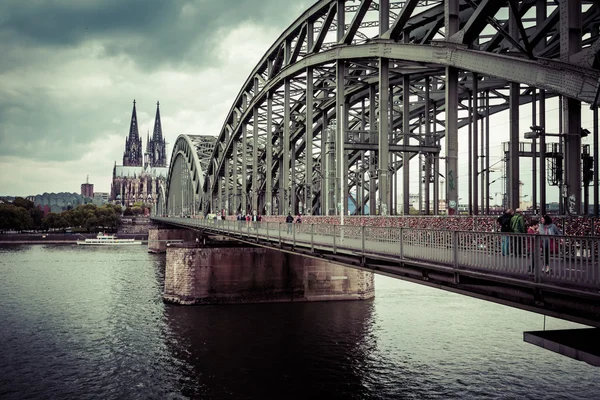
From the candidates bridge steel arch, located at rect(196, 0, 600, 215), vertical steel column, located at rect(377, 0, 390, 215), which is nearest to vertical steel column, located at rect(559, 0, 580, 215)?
bridge steel arch, located at rect(196, 0, 600, 215)

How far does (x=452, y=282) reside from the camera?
1369 cm

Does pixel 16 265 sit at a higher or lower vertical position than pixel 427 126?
lower

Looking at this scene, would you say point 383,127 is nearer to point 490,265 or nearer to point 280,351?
point 280,351

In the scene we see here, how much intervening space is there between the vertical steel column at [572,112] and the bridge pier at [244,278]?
22.8 meters

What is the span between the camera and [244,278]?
1614 inches

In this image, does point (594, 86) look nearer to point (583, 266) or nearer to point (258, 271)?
point (583, 266)

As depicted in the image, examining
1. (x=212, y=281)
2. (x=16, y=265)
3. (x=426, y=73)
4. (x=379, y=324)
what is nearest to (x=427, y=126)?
(x=426, y=73)

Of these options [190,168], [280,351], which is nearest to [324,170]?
[280,351]

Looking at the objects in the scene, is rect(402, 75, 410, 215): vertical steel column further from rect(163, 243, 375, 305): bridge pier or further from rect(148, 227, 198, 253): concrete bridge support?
rect(148, 227, 198, 253): concrete bridge support

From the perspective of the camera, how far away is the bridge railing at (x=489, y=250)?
10500mm

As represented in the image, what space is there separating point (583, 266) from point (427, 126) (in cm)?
3048

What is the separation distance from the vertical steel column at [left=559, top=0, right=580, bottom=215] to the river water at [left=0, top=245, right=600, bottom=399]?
279 inches

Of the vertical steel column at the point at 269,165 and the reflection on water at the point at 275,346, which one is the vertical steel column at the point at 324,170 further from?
the reflection on water at the point at 275,346

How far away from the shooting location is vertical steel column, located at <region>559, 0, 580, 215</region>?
1792 centimetres
